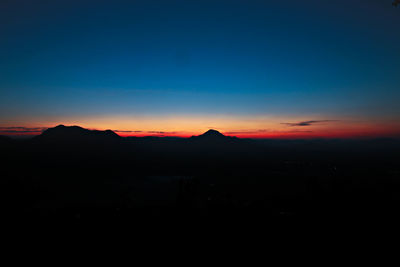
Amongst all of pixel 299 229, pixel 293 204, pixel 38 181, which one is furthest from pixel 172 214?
pixel 38 181

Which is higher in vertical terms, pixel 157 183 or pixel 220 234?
pixel 220 234

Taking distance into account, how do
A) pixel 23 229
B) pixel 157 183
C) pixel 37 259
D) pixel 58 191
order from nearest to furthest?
pixel 37 259 < pixel 23 229 < pixel 58 191 < pixel 157 183

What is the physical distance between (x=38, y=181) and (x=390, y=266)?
184 metres

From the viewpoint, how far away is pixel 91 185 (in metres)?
147

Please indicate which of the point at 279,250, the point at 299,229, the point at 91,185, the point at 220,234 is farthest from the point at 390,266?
the point at 91,185

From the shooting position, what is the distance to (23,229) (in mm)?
58812

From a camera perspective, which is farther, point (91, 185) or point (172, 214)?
point (91, 185)

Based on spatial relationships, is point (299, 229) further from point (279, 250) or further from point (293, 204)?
point (293, 204)

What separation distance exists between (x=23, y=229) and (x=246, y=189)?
112680 mm

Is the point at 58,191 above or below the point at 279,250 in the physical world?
below

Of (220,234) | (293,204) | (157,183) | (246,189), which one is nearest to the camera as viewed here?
(220,234)

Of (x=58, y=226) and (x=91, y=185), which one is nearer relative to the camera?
(x=58, y=226)

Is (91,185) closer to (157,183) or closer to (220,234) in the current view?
(157,183)

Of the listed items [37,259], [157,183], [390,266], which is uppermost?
[390,266]
